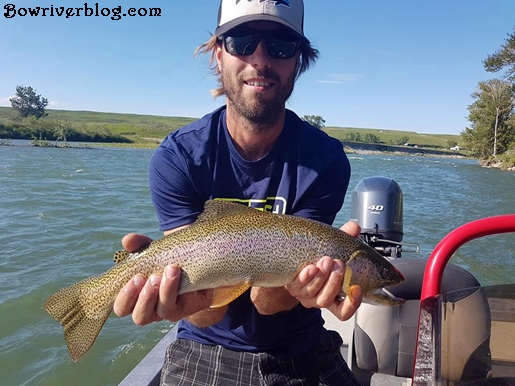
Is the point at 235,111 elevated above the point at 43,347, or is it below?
above

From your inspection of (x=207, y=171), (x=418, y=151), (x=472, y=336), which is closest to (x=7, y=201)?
(x=207, y=171)

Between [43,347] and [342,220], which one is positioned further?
[342,220]

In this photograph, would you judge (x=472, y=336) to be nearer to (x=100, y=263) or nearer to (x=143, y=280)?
(x=143, y=280)

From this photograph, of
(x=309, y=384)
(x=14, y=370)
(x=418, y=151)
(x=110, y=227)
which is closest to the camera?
(x=309, y=384)

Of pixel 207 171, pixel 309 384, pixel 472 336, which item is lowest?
pixel 309 384

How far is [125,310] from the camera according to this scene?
260cm

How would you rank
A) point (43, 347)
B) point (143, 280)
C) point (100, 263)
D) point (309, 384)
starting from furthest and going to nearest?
point (100, 263), point (43, 347), point (309, 384), point (143, 280)

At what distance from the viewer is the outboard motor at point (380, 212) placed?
250 inches

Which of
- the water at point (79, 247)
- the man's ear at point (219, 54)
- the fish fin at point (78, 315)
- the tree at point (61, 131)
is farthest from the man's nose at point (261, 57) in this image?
the tree at point (61, 131)

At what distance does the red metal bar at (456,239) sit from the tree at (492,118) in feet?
214

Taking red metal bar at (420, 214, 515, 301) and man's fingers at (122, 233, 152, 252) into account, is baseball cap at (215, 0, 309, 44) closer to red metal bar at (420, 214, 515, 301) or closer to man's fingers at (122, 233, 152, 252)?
man's fingers at (122, 233, 152, 252)

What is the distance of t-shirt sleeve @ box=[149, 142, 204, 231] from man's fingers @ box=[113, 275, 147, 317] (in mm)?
731

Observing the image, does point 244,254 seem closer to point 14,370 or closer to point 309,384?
point 309,384

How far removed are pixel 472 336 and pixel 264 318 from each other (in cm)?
138
